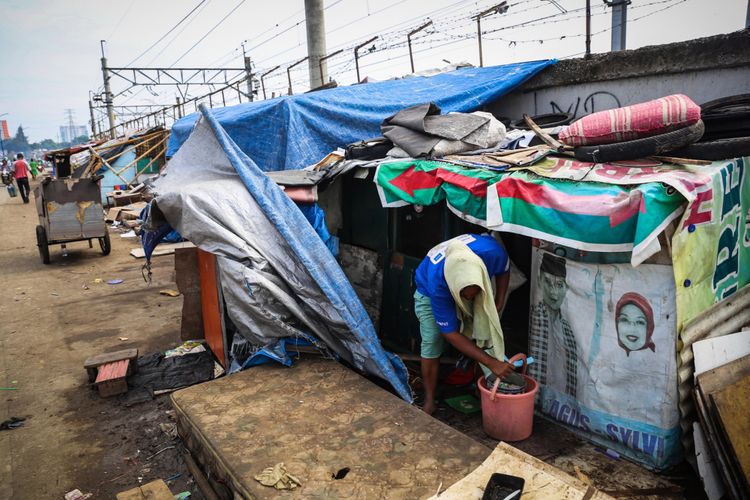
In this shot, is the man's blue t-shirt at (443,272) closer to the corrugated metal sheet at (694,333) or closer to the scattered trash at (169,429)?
the corrugated metal sheet at (694,333)

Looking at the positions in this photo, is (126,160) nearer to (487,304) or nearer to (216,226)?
(216,226)

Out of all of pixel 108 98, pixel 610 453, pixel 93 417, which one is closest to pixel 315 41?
pixel 93 417

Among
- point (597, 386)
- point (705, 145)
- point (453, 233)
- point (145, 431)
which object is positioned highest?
point (705, 145)

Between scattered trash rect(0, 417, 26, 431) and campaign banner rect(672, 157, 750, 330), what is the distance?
18.5 feet

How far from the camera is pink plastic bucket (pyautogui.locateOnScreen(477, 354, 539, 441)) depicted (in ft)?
12.3

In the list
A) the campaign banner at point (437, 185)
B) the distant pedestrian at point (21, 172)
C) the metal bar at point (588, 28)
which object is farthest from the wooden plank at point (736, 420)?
the distant pedestrian at point (21, 172)

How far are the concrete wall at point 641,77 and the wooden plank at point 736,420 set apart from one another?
2.75 meters

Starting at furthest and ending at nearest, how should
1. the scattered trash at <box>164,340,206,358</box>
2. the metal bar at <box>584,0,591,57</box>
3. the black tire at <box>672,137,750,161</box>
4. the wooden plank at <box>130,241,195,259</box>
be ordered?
the wooden plank at <box>130,241,195,259</box>, the scattered trash at <box>164,340,206,358</box>, the metal bar at <box>584,0,591,57</box>, the black tire at <box>672,137,750,161</box>

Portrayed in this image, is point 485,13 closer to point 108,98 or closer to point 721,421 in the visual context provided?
point 721,421

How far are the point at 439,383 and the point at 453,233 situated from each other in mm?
1487

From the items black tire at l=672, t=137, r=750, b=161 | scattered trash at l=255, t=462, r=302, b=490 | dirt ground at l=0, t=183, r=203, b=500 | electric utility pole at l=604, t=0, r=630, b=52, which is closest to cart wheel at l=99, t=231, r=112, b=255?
dirt ground at l=0, t=183, r=203, b=500

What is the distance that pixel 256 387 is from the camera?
3908mm

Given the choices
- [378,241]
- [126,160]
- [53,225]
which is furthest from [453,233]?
[126,160]

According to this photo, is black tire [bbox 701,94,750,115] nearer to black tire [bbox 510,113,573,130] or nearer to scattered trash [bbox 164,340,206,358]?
black tire [bbox 510,113,573,130]
